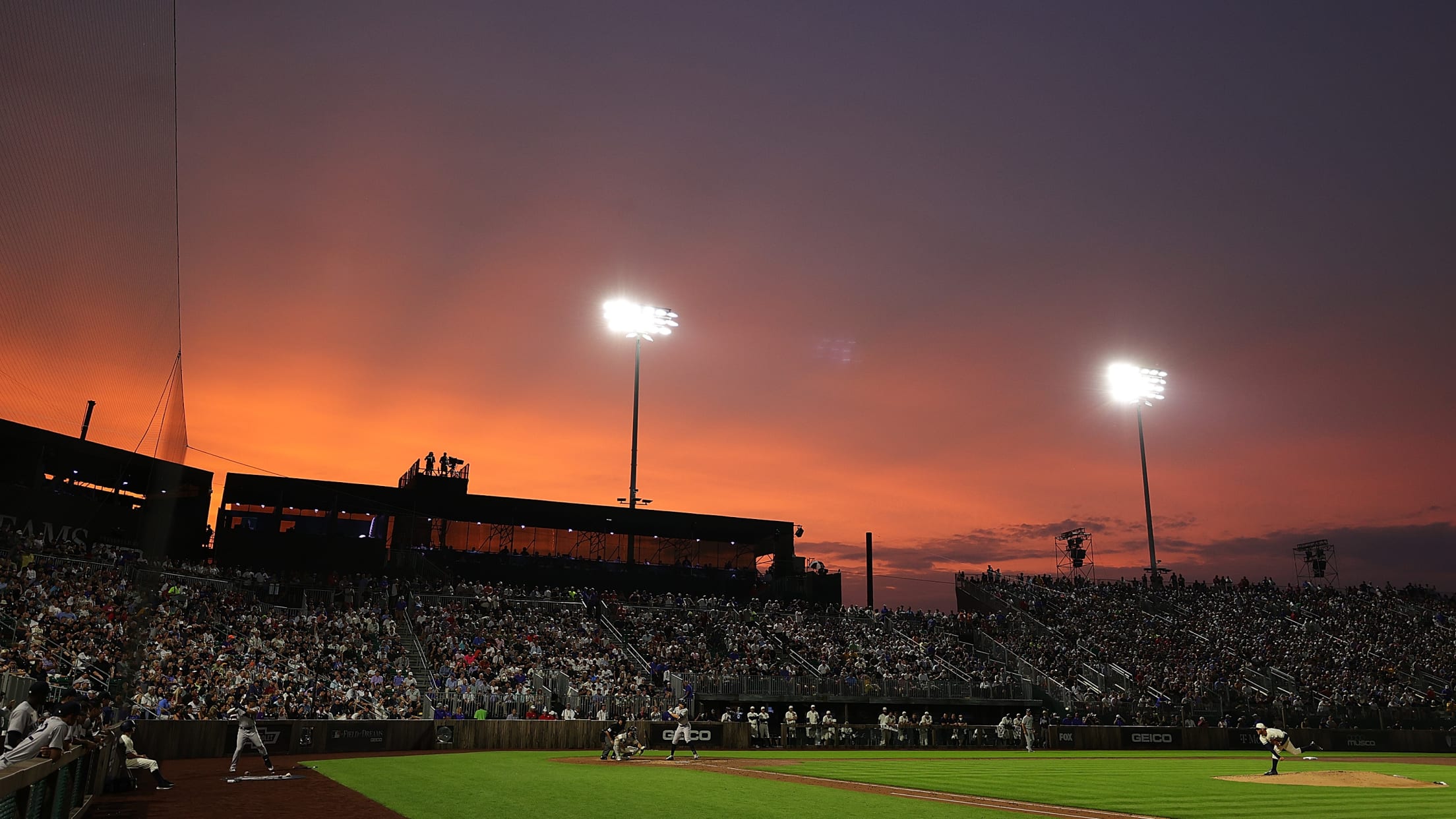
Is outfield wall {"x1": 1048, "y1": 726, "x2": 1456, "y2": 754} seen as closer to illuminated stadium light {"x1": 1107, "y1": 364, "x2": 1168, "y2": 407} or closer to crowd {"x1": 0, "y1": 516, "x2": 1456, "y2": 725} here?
crowd {"x1": 0, "y1": 516, "x2": 1456, "y2": 725}

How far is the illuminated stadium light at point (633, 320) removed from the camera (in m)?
57.7

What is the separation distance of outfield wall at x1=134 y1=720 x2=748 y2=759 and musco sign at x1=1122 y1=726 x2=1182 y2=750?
17904mm

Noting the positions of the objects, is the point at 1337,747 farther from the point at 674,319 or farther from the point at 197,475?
the point at 197,475

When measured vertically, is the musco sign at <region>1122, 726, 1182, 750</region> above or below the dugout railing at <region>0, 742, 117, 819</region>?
below

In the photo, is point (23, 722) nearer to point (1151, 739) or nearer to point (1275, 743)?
point (1275, 743)

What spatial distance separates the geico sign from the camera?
34.6 m

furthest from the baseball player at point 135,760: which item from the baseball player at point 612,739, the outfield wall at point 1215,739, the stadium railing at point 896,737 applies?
the outfield wall at point 1215,739

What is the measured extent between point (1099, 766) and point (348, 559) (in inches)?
1563

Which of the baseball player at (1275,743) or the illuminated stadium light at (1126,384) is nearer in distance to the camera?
the baseball player at (1275,743)

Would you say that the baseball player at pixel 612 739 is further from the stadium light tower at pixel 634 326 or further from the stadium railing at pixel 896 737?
the stadium light tower at pixel 634 326

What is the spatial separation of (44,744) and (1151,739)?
144 feet

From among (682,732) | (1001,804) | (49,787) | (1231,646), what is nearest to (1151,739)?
(1231,646)

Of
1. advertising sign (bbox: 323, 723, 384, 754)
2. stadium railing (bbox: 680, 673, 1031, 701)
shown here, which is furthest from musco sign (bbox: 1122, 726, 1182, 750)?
advertising sign (bbox: 323, 723, 384, 754)

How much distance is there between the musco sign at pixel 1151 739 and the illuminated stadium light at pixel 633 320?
33.8 meters
